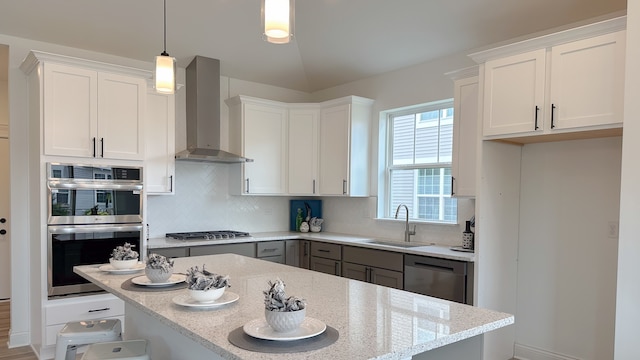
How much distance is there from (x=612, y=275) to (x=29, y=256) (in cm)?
472

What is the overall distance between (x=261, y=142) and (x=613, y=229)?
3450 millimetres

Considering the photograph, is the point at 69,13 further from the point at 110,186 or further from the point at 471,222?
the point at 471,222

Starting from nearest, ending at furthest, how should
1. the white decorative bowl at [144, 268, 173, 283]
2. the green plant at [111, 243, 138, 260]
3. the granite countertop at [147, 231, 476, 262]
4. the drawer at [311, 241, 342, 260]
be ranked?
the white decorative bowl at [144, 268, 173, 283] → the green plant at [111, 243, 138, 260] → the granite countertop at [147, 231, 476, 262] → the drawer at [311, 241, 342, 260]

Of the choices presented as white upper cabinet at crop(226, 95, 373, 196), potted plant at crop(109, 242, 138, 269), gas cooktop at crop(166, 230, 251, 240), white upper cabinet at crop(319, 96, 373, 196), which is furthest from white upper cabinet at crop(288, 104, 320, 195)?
potted plant at crop(109, 242, 138, 269)

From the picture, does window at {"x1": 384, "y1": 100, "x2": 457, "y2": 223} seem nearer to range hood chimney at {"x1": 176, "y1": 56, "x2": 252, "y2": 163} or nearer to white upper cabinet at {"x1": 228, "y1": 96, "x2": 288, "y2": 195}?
white upper cabinet at {"x1": 228, "y1": 96, "x2": 288, "y2": 195}

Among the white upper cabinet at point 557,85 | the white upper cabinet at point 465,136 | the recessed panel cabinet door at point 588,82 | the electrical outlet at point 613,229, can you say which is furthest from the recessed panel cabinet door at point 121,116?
the electrical outlet at point 613,229

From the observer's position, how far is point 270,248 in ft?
15.5

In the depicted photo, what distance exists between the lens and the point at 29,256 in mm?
3842

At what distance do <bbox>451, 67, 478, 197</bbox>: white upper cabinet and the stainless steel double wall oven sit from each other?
2.80 metres

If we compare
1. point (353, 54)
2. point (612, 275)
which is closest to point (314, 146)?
point (353, 54)

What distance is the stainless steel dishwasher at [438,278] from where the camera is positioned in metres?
3.38

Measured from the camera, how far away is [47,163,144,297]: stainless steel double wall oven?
11.4 ft

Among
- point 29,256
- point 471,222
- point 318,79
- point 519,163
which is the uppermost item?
point 318,79

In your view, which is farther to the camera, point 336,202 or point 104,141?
point 336,202
